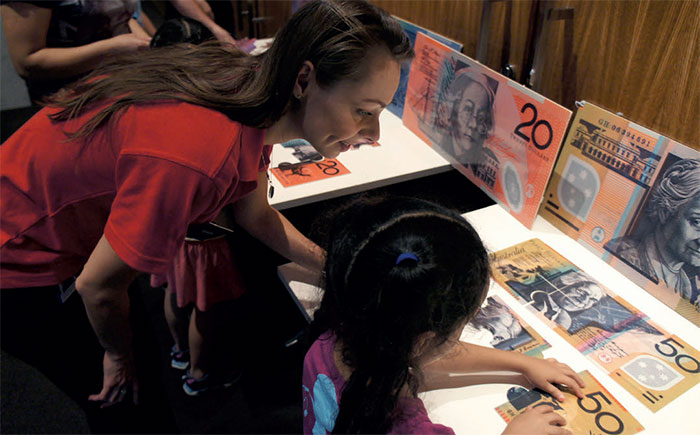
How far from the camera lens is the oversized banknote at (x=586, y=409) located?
81 centimetres

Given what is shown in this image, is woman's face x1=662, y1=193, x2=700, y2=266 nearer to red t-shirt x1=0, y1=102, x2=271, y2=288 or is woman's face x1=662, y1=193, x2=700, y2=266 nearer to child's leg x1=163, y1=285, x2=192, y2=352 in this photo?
red t-shirt x1=0, y1=102, x2=271, y2=288

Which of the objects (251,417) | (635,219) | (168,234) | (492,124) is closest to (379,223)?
(168,234)

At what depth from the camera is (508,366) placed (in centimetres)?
88

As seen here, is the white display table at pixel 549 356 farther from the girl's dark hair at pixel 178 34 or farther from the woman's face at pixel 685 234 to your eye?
the girl's dark hair at pixel 178 34

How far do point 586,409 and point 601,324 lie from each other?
0.23m

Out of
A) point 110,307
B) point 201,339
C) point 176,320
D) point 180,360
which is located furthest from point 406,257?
point 180,360

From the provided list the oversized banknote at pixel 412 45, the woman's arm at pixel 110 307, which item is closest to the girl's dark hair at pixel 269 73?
the woman's arm at pixel 110 307

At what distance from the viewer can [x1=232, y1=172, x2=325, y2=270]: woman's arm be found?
3.79 ft

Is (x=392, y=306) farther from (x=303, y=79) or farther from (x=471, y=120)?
(x=471, y=120)

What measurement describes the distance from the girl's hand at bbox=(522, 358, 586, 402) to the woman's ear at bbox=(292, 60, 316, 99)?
67cm

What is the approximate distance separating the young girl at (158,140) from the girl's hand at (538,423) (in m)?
0.60

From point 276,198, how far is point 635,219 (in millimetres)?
921

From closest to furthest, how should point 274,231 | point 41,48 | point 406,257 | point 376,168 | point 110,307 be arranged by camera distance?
point 406,257, point 110,307, point 274,231, point 41,48, point 376,168

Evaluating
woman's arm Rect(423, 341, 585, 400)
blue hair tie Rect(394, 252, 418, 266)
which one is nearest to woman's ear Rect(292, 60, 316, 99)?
blue hair tie Rect(394, 252, 418, 266)
